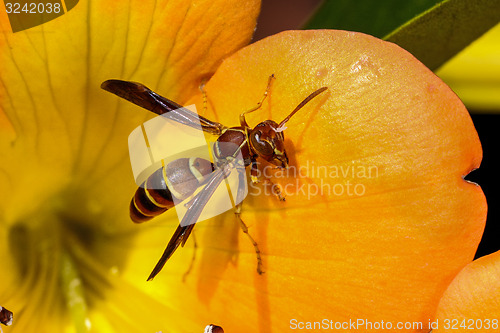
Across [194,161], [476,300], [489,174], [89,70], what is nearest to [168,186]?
[194,161]

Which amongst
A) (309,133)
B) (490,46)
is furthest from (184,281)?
(490,46)

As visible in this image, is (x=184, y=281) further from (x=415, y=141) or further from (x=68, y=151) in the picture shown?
(x=415, y=141)

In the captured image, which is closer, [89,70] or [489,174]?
[89,70]

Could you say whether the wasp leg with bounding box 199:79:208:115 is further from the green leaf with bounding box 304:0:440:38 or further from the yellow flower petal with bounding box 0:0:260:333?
the green leaf with bounding box 304:0:440:38

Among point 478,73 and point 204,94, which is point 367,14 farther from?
point 204,94

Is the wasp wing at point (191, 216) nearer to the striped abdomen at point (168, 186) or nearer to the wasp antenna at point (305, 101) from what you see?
the striped abdomen at point (168, 186)

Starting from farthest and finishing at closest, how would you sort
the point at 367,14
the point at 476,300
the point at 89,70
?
the point at 367,14
the point at 89,70
the point at 476,300

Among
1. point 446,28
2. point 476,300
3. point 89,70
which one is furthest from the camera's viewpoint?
point 446,28

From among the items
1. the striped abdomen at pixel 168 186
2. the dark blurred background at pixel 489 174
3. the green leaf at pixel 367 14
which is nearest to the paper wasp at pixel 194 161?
the striped abdomen at pixel 168 186
